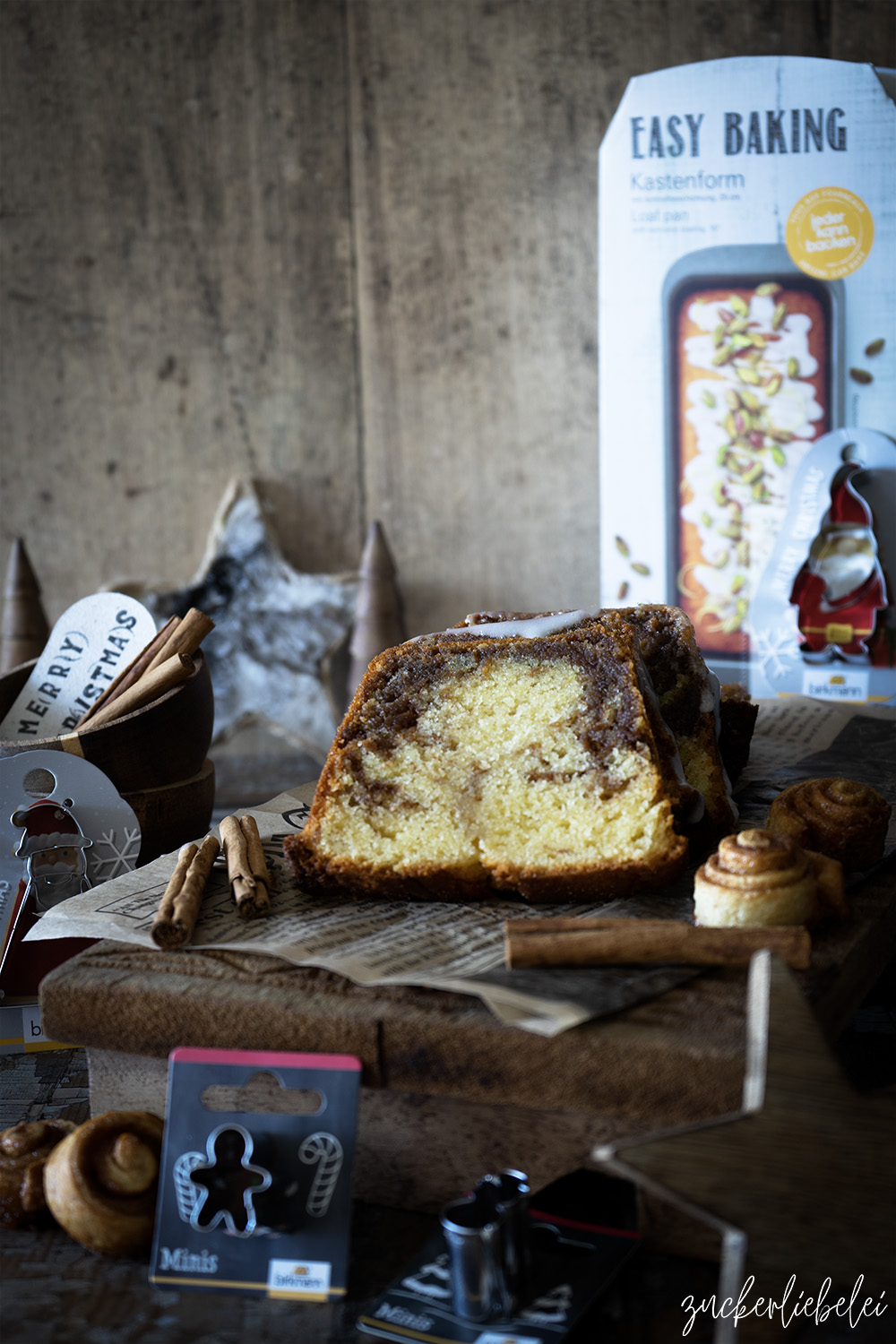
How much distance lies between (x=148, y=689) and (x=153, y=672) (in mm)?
42

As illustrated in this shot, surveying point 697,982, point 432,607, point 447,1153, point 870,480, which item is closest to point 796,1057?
point 697,982

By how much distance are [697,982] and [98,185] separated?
9.92 ft

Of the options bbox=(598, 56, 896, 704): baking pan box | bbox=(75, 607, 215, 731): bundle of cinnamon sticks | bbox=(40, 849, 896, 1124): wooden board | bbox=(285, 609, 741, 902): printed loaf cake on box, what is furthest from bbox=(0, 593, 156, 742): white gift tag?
bbox=(598, 56, 896, 704): baking pan box

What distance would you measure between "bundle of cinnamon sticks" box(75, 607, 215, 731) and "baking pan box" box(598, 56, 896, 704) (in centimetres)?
125

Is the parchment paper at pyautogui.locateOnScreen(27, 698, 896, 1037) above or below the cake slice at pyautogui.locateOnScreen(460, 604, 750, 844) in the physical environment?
below

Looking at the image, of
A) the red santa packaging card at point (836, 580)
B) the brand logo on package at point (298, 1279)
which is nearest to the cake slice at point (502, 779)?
the brand logo on package at point (298, 1279)

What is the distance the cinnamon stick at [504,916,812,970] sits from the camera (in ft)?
3.57

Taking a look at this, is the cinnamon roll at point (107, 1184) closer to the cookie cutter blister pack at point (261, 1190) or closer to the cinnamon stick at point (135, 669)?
the cookie cutter blister pack at point (261, 1190)

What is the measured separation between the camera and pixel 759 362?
253 cm

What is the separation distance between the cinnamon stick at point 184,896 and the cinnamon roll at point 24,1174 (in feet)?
0.70

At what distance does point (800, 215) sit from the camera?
246 cm

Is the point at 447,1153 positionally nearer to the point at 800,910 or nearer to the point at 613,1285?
the point at 613,1285

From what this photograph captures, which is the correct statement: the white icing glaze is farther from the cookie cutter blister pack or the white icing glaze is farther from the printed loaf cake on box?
the cookie cutter blister pack

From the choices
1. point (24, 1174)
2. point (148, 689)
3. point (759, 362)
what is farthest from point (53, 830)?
point (759, 362)
